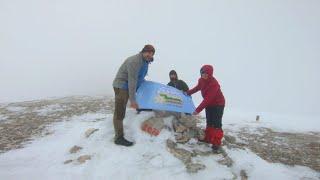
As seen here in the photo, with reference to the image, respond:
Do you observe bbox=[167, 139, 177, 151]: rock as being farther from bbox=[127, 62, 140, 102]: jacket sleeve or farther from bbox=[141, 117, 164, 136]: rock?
bbox=[127, 62, 140, 102]: jacket sleeve

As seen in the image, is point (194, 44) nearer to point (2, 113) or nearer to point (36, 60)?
point (36, 60)

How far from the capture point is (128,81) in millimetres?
8672

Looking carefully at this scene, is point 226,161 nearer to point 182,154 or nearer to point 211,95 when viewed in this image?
point 182,154

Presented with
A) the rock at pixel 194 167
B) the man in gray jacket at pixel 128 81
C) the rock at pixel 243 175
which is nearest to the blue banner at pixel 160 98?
the man in gray jacket at pixel 128 81

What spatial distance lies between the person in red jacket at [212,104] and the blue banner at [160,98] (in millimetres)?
589

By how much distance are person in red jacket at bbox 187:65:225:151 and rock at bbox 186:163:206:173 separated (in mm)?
1092

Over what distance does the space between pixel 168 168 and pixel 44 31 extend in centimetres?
10213

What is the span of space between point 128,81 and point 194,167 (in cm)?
258

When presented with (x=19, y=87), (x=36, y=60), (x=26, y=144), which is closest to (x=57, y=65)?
(x=36, y=60)

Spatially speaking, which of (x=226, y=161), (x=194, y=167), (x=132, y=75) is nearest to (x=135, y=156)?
(x=194, y=167)

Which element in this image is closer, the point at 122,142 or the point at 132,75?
the point at 132,75

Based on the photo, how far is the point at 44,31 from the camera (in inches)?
4067

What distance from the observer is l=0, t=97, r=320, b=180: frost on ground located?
8.41 metres

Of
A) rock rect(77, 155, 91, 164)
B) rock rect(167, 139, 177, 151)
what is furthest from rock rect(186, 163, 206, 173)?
rock rect(77, 155, 91, 164)
